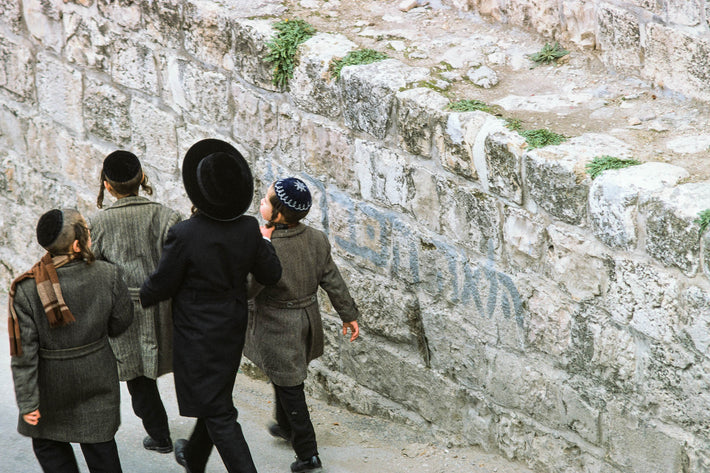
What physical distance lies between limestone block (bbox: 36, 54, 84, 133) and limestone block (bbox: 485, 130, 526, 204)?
112 inches

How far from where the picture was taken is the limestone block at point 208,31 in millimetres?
4703

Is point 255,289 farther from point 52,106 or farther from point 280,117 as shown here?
point 52,106

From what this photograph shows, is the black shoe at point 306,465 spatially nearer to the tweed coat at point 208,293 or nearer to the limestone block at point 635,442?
the tweed coat at point 208,293

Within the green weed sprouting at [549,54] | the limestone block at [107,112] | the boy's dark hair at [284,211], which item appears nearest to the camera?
the boy's dark hair at [284,211]

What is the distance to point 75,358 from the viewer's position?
11.1 ft

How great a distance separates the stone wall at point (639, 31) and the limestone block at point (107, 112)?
2215 millimetres

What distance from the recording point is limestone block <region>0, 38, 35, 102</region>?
18.8 ft

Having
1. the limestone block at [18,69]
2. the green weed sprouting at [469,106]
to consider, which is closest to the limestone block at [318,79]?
the green weed sprouting at [469,106]

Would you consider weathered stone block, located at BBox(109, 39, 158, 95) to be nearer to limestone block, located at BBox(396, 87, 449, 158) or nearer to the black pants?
limestone block, located at BBox(396, 87, 449, 158)

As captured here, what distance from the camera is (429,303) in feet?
13.9

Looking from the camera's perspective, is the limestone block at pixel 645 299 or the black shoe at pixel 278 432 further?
the black shoe at pixel 278 432

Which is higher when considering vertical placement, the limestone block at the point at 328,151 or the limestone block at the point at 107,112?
the limestone block at the point at 328,151

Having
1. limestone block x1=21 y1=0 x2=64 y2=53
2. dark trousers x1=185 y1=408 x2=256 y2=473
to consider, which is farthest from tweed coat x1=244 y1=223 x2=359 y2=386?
limestone block x1=21 y1=0 x2=64 y2=53

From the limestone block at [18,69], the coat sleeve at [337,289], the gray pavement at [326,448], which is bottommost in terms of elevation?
the gray pavement at [326,448]
